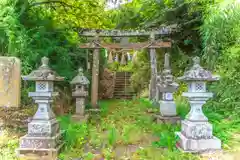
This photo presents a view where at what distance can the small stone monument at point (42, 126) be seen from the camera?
11.6 ft

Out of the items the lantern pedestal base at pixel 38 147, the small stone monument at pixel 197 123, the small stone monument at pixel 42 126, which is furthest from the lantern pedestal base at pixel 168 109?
the lantern pedestal base at pixel 38 147

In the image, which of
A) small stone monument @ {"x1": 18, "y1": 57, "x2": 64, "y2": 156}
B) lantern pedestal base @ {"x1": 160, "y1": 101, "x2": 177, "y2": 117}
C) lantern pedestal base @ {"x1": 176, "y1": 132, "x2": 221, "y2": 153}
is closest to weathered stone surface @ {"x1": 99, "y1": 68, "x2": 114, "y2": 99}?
lantern pedestal base @ {"x1": 160, "y1": 101, "x2": 177, "y2": 117}

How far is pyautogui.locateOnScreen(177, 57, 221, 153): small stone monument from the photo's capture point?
3518 mm

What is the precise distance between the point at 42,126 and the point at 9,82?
4.86 ft

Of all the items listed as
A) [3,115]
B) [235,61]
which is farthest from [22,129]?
[235,61]

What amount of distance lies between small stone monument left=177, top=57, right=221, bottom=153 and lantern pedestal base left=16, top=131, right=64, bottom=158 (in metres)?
2.12

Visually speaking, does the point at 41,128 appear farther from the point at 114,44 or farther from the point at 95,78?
the point at 114,44

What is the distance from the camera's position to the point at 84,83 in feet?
20.5

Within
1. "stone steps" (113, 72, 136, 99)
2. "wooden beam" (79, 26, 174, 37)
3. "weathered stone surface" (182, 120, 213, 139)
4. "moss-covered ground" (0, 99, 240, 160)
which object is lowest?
"moss-covered ground" (0, 99, 240, 160)

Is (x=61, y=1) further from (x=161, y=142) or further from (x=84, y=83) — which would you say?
(x=161, y=142)

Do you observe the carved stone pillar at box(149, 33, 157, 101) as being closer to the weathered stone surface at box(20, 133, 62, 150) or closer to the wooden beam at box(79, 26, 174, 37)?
the wooden beam at box(79, 26, 174, 37)

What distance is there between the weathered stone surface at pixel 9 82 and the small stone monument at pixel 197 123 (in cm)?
333

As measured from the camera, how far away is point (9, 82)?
4.47 metres

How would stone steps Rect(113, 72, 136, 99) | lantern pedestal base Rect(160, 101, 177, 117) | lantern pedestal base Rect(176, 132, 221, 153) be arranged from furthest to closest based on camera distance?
stone steps Rect(113, 72, 136, 99)
lantern pedestal base Rect(160, 101, 177, 117)
lantern pedestal base Rect(176, 132, 221, 153)
